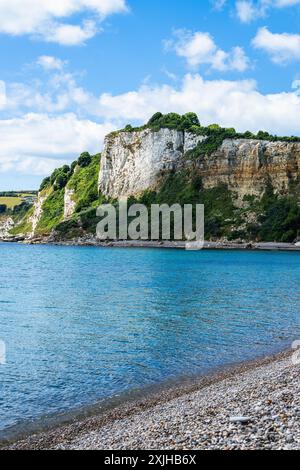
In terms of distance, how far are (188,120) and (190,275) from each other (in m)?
114

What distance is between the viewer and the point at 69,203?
583 feet

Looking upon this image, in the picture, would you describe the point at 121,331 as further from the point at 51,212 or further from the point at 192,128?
the point at 51,212

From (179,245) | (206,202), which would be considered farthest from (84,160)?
(179,245)

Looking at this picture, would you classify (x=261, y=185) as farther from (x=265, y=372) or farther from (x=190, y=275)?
(x=265, y=372)

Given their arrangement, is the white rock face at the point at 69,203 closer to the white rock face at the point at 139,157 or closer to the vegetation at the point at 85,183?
the vegetation at the point at 85,183

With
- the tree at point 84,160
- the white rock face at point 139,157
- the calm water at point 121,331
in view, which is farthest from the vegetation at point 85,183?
the calm water at point 121,331

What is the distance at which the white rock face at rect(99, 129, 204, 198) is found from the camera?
504ft

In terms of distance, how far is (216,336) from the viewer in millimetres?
27891

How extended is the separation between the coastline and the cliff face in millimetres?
120074

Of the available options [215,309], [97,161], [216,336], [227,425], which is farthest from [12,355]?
[97,161]

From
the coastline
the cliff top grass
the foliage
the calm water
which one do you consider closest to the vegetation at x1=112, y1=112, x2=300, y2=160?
the cliff top grass

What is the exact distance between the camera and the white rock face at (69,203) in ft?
571

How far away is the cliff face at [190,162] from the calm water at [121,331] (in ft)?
265
